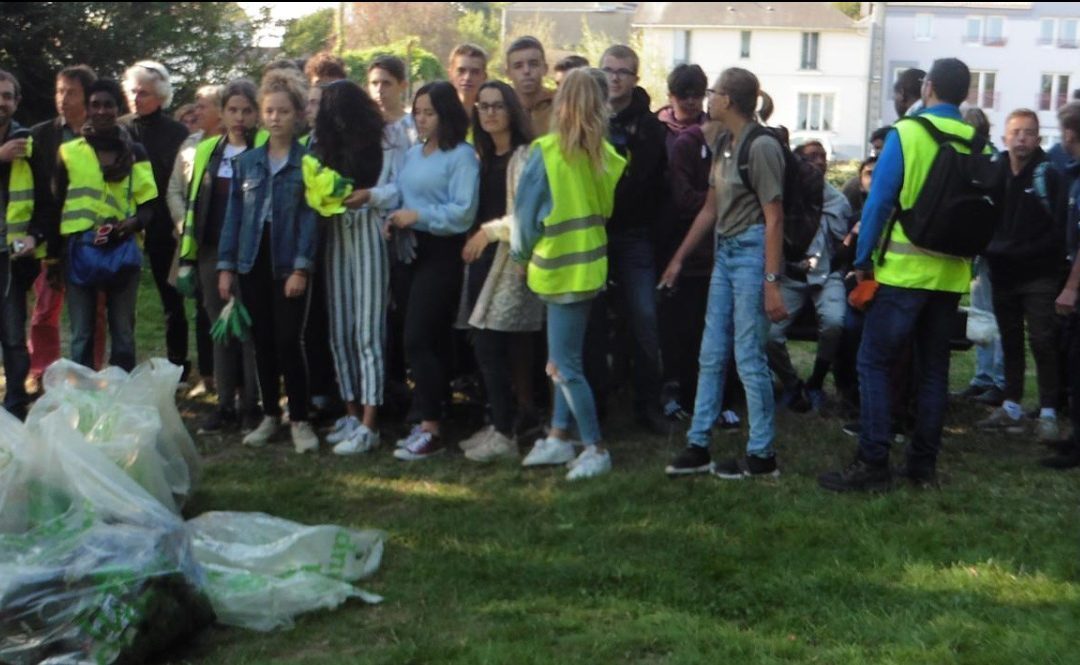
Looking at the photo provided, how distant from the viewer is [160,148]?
8.06 meters

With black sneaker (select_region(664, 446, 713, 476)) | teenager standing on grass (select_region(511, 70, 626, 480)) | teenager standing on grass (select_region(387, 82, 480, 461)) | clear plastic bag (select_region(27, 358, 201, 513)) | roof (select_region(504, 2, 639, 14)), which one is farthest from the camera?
roof (select_region(504, 2, 639, 14))

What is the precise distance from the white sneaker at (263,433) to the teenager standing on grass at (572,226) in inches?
69.5

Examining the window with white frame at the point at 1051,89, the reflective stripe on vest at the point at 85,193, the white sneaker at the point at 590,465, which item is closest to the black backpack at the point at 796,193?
the white sneaker at the point at 590,465

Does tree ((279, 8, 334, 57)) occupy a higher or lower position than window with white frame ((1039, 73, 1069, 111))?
higher

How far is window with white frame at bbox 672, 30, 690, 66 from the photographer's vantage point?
211 ft

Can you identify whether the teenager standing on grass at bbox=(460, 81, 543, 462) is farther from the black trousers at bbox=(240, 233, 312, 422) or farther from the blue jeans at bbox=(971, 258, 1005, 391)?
the blue jeans at bbox=(971, 258, 1005, 391)

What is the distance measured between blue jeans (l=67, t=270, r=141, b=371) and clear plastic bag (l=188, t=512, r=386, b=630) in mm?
2444

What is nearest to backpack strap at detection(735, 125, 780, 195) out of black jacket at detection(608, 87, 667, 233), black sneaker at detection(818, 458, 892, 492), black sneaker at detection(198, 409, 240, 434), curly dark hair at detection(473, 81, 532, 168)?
black jacket at detection(608, 87, 667, 233)

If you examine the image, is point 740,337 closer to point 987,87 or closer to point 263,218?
point 263,218

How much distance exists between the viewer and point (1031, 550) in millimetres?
5160

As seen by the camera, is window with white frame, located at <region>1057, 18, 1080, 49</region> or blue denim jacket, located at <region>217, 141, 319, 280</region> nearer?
blue denim jacket, located at <region>217, 141, 319, 280</region>

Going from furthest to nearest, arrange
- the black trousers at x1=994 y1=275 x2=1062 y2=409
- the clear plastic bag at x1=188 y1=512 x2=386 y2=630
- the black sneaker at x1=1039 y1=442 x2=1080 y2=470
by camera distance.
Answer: the black trousers at x1=994 y1=275 x2=1062 y2=409
the black sneaker at x1=1039 y1=442 x2=1080 y2=470
the clear plastic bag at x1=188 y1=512 x2=386 y2=630

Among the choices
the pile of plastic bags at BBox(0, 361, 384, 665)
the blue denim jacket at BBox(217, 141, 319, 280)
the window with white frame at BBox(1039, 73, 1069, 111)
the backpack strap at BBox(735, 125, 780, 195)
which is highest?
the backpack strap at BBox(735, 125, 780, 195)

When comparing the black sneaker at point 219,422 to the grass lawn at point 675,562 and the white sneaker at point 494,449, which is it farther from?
the white sneaker at point 494,449
